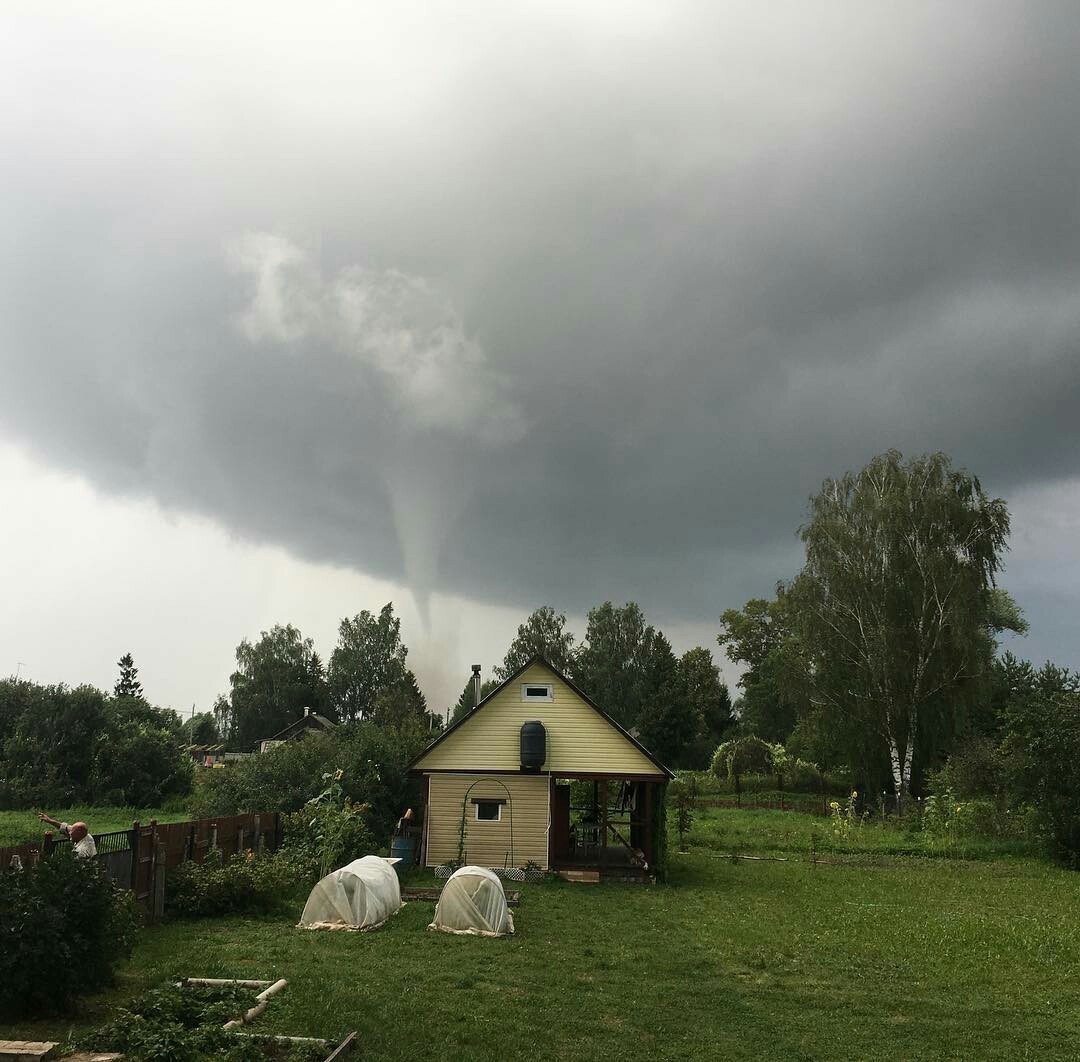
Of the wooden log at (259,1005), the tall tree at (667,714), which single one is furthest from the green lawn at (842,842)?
the tall tree at (667,714)

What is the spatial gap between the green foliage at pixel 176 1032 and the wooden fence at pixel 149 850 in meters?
3.20

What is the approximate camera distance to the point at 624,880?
22.9m

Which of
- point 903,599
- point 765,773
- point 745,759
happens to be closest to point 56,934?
point 903,599

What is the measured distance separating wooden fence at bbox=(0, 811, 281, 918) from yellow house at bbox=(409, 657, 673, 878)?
6.33 m

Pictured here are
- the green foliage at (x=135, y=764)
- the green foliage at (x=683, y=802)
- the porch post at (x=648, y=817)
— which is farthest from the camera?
the green foliage at (x=135, y=764)

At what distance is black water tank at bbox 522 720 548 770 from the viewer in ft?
77.0

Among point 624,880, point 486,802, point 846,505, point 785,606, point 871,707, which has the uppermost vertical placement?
point 846,505

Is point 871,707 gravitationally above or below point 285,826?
above

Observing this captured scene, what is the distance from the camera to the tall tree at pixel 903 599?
39344 mm

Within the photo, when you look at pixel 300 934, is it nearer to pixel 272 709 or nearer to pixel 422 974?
pixel 422 974

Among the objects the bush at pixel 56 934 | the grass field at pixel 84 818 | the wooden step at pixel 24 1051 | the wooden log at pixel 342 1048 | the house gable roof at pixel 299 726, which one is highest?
the house gable roof at pixel 299 726

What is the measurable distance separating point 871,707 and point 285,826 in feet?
93.2

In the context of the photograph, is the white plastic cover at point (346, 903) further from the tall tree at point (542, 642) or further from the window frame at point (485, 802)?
the tall tree at point (542, 642)

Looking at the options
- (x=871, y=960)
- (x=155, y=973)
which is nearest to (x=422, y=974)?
(x=155, y=973)
